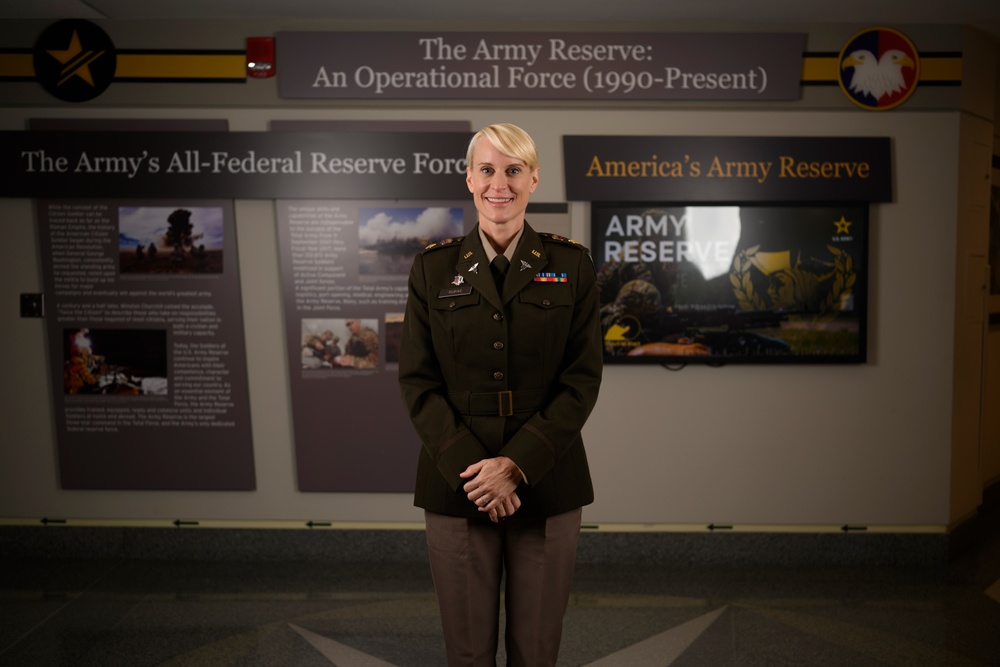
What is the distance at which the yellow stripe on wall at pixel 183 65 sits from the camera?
4.03m

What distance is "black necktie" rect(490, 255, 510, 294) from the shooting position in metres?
1.99

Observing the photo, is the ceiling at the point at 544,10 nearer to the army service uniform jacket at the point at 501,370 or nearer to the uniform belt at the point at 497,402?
the army service uniform jacket at the point at 501,370

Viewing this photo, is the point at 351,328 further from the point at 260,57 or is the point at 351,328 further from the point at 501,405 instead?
the point at 501,405

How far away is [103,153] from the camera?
4035 millimetres

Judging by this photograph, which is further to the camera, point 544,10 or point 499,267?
point 544,10

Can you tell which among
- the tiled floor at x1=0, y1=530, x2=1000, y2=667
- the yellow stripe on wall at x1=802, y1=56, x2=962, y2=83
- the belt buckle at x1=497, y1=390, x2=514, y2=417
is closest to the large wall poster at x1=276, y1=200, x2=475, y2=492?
the tiled floor at x1=0, y1=530, x2=1000, y2=667

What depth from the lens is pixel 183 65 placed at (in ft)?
13.2

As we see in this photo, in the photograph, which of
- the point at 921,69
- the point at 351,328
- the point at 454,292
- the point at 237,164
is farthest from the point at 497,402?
the point at 921,69

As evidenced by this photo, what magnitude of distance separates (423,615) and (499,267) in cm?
217

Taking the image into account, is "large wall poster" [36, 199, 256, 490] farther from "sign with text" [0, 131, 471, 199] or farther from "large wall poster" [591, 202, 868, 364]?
"large wall poster" [591, 202, 868, 364]

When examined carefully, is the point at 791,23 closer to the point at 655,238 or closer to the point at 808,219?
the point at 808,219

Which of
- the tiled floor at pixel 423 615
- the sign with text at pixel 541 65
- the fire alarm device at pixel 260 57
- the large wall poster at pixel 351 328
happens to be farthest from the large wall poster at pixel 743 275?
the fire alarm device at pixel 260 57

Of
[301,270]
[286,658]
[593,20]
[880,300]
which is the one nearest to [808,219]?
[880,300]

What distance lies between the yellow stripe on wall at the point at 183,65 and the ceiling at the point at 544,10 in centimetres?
19
